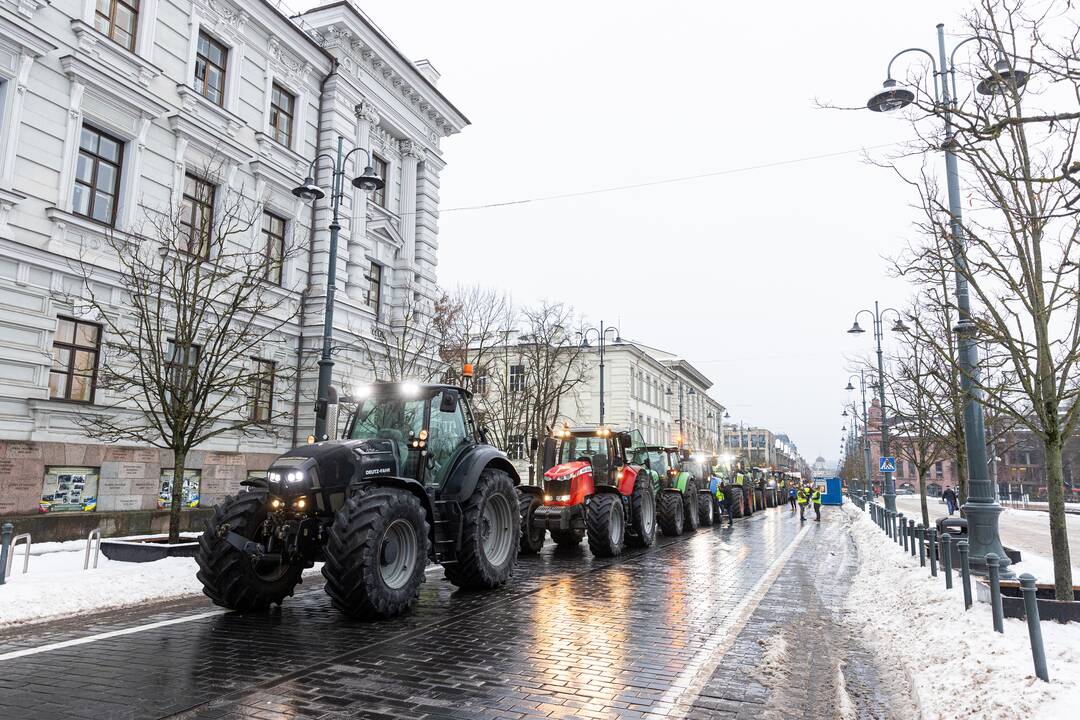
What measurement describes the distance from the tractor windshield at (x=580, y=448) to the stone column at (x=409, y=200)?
41.2ft

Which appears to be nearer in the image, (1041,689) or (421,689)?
(1041,689)

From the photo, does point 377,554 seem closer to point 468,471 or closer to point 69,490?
point 468,471

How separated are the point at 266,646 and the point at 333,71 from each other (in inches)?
800

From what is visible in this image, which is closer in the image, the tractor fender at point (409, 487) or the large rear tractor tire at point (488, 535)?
the tractor fender at point (409, 487)

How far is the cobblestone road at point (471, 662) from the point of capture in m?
4.62

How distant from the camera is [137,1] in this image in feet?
53.2

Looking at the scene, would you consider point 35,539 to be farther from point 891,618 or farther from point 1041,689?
point 1041,689

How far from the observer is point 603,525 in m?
12.9

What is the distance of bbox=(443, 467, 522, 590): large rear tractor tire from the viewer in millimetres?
8508

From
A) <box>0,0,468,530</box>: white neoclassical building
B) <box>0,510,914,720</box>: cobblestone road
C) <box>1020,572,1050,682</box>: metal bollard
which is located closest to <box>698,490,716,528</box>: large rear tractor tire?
<box>0,0,468,530</box>: white neoclassical building

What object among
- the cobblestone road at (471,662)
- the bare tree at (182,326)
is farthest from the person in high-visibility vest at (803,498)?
the bare tree at (182,326)

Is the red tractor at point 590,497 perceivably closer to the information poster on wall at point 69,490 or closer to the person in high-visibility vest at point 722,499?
the person in high-visibility vest at point 722,499

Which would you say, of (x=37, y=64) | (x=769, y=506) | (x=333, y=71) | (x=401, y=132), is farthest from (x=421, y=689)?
(x=769, y=506)

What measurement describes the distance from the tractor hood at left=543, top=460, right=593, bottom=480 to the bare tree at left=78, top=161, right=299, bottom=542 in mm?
5319
